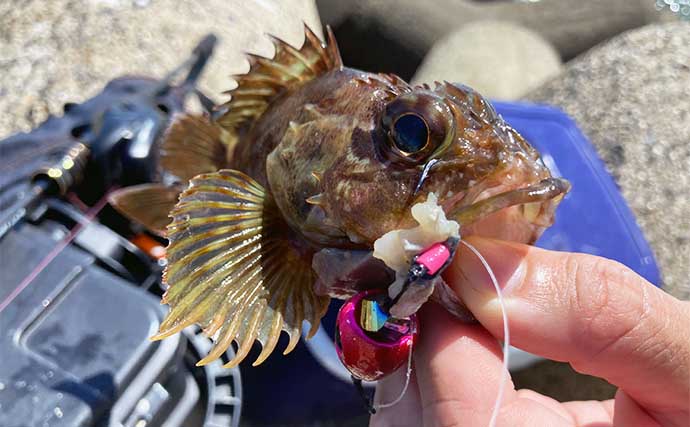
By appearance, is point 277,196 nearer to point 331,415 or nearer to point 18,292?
point 18,292

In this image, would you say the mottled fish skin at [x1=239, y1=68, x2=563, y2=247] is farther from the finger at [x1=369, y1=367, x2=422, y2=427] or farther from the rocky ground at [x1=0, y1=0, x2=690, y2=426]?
the rocky ground at [x1=0, y1=0, x2=690, y2=426]

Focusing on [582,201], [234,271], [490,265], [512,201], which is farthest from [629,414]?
[582,201]

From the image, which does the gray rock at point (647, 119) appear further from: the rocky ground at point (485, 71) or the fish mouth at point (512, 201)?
the fish mouth at point (512, 201)

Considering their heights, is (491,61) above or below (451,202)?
below

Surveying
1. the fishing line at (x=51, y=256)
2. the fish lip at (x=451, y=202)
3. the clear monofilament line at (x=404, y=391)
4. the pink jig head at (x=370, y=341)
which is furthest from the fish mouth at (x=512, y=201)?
the fishing line at (x=51, y=256)

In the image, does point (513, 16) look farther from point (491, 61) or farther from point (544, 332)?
point (544, 332)

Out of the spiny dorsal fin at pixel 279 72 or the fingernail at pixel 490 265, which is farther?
the spiny dorsal fin at pixel 279 72

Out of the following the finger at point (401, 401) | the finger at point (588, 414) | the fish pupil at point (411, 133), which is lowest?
the finger at point (588, 414)
